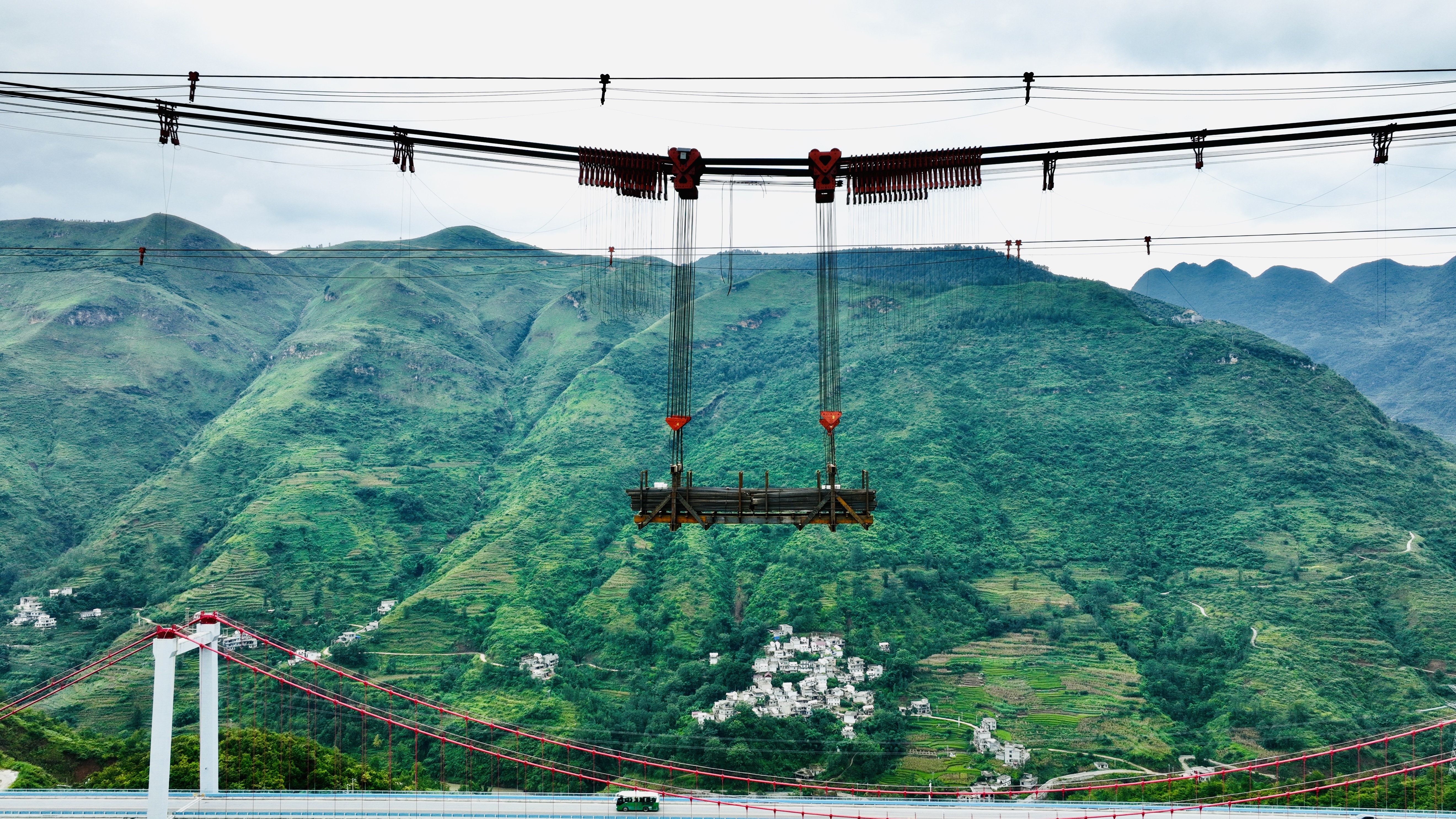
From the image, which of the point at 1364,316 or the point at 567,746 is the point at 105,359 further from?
the point at 1364,316

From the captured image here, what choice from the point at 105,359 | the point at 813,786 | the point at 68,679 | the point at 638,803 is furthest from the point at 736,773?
the point at 105,359

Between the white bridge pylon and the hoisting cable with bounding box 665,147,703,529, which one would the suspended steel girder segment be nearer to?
the hoisting cable with bounding box 665,147,703,529

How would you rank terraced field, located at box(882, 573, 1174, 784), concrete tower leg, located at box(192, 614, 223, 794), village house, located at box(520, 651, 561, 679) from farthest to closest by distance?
village house, located at box(520, 651, 561, 679)
terraced field, located at box(882, 573, 1174, 784)
concrete tower leg, located at box(192, 614, 223, 794)

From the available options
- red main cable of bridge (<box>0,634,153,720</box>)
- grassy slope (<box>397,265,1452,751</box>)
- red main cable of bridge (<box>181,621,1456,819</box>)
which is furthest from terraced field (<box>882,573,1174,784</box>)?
red main cable of bridge (<box>0,634,153,720</box>)

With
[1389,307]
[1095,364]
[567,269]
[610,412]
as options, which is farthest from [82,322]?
[1389,307]

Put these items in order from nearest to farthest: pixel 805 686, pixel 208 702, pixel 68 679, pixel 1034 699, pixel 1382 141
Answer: pixel 1382 141 → pixel 208 702 → pixel 68 679 → pixel 1034 699 → pixel 805 686

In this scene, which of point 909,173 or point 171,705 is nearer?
point 909,173

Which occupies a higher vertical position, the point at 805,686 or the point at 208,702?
the point at 208,702

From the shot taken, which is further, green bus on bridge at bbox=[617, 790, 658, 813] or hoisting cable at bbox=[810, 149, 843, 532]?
green bus on bridge at bbox=[617, 790, 658, 813]

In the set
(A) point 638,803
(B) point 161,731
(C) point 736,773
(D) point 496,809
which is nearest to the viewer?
(B) point 161,731
